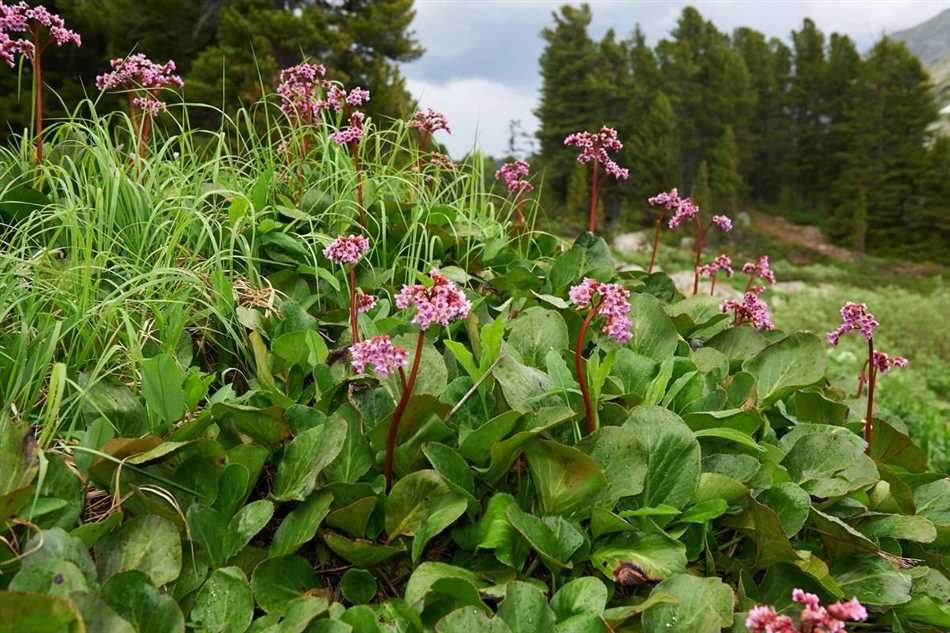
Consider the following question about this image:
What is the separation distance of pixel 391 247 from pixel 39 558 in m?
1.67

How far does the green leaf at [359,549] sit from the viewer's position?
1.39 meters

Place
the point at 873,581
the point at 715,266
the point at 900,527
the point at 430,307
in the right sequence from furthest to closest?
1. the point at 715,266
2. the point at 900,527
3. the point at 873,581
4. the point at 430,307

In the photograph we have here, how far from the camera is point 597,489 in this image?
147 centimetres

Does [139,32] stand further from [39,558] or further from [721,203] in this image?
[721,203]

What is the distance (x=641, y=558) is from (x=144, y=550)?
93cm

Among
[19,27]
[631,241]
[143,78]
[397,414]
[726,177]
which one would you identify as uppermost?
[726,177]

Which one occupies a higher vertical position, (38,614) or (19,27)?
(19,27)

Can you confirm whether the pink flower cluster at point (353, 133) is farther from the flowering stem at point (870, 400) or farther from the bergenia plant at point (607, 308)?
the flowering stem at point (870, 400)

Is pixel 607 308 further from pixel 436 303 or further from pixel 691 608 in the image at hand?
pixel 691 608

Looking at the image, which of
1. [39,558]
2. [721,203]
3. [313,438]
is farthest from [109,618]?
[721,203]

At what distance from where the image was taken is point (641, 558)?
1454 mm

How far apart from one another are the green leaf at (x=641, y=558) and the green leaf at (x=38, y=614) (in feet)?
2.99

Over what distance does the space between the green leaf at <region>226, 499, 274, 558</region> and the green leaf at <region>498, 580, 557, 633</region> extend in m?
0.49

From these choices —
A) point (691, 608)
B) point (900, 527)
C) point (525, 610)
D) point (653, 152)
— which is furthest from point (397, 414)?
point (653, 152)
